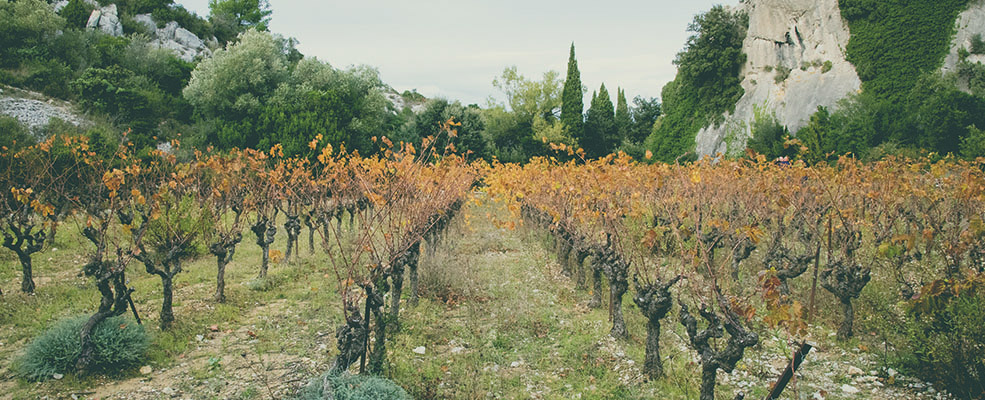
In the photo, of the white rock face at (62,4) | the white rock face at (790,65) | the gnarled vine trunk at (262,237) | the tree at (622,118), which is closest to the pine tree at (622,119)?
the tree at (622,118)

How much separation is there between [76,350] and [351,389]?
10.3 ft

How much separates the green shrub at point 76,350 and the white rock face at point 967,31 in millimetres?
31409

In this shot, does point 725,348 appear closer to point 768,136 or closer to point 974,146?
point 974,146

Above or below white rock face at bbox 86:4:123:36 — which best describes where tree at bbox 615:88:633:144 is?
below

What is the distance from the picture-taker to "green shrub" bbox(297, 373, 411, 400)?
3393mm

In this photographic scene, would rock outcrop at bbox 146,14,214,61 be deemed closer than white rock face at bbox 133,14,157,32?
No

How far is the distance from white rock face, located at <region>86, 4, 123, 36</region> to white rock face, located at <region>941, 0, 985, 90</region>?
164 ft

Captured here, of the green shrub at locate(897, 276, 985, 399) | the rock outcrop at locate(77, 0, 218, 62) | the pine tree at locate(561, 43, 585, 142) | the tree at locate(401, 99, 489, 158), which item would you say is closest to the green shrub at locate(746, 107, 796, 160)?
the pine tree at locate(561, 43, 585, 142)

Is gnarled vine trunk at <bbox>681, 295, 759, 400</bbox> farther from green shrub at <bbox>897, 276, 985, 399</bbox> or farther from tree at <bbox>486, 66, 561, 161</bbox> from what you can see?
tree at <bbox>486, 66, 561, 161</bbox>

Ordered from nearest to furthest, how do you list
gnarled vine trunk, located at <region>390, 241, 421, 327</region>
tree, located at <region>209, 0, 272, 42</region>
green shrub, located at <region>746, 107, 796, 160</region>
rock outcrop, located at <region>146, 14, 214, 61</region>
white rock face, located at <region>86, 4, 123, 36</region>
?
gnarled vine trunk, located at <region>390, 241, 421, 327</region> < green shrub, located at <region>746, 107, 796, 160</region> < white rock face, located at <region>86, 4, 123, 36</region> < rock outcrop, located at <region>146, 14, 214, 61</region> < tree, located at <region>209, 0, 272, 42</region>

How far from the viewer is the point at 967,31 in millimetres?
21859

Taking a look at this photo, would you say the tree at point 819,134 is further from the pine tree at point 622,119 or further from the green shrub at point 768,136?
the pine tree at point 622,119

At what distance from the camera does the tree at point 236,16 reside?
1774 inches

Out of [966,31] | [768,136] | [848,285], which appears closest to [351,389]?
[848,285]
